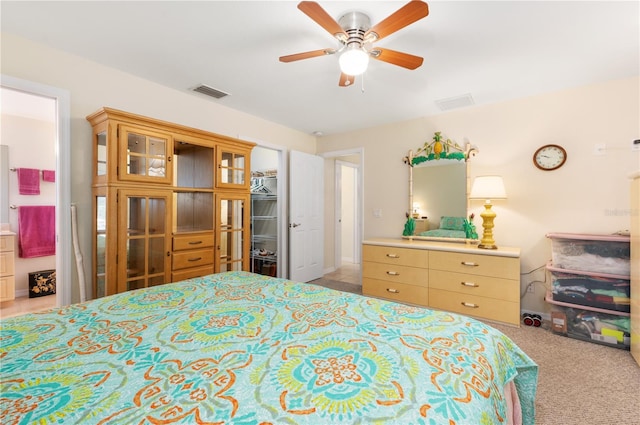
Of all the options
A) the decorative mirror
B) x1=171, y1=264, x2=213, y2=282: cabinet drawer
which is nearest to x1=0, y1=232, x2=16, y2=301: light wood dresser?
x1=171, y1=264, x2=213, y2=282: cabinet drawer

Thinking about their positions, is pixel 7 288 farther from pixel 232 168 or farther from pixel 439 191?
pixel 439 191

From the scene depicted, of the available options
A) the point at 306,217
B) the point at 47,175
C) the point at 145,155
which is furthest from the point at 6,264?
the point at 306,217

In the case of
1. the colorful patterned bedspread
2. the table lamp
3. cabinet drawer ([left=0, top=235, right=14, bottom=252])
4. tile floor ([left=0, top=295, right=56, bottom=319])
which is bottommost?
tile floor ([left=0, top=295, right=56, bottom=319])

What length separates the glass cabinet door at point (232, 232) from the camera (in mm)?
3014

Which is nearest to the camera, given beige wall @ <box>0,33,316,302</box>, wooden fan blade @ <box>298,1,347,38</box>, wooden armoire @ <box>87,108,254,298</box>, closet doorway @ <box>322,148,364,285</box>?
wooden fan blade @ <box>298,1,347,38</box>

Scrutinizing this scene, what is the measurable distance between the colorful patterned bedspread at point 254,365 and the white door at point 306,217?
9.40ft

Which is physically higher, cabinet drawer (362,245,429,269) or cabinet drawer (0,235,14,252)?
cabinet drawer (0,235,14,252)

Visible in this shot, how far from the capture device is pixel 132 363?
884 millimetres

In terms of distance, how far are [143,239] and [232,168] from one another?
1151 millimetres

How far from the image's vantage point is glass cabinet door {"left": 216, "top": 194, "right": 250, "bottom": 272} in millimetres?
3014

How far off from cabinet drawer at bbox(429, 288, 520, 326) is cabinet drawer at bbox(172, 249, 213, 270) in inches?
96.8

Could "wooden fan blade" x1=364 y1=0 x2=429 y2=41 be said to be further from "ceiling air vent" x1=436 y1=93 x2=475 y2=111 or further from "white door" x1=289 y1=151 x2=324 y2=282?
"white door" x1=289 y1=151 x2=324 y2=282

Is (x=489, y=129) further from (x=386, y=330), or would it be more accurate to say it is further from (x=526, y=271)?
(x=386, y=330)

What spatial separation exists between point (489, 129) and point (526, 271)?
65.7 inches
